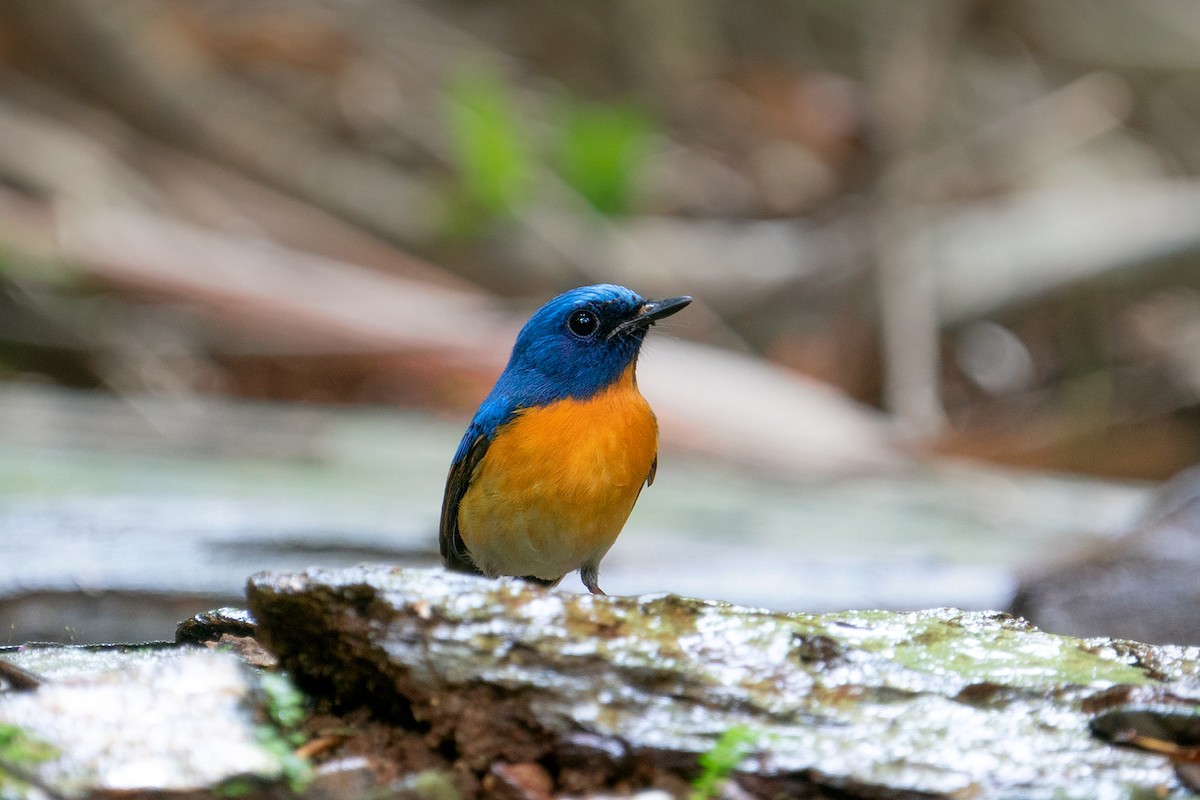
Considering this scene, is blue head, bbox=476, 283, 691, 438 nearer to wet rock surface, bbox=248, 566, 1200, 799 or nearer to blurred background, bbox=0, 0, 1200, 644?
blurred background, bbox=0, 0, 1200, 644

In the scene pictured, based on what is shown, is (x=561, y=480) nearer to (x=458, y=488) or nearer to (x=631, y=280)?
(x=458, y=488)

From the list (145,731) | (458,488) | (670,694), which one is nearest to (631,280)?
(458,488)

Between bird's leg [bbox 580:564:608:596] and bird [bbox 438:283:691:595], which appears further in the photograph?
bird's leg [bbox 580:564:608:596]

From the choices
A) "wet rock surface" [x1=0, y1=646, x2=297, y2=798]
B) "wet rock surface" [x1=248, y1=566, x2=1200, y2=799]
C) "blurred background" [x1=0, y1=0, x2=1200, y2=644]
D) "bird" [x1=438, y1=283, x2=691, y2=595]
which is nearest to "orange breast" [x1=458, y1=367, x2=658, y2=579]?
"bird" [x1=438, y1=283, x2=691, y2=595]

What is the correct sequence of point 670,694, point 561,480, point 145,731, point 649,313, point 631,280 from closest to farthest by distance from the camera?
point 145,731
point 670,694
point 561,480
point 649,313
point 631,280

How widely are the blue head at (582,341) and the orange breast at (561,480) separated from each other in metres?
0.05

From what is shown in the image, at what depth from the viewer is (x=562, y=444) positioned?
3.72 m

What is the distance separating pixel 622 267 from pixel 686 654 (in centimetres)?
865

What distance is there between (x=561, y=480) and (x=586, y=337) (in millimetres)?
455

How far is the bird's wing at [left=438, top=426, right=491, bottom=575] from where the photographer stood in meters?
3.98

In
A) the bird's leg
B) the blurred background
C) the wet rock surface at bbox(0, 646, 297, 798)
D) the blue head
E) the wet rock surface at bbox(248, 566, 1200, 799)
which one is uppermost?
the blurred background

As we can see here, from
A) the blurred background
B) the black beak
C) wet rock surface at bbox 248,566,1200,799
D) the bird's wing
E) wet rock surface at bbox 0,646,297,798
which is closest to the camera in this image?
wet rock surface at bbox 0,646,297,798

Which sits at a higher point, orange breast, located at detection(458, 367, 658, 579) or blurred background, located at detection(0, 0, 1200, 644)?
blurred background, located at detection(0, 0, 1200, 644)

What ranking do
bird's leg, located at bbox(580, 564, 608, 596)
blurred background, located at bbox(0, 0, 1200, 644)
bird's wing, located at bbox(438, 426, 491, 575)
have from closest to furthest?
1. bird's wing, located at bbox(438, 426, 491, 575)
2. bird's leg, located at bbox(580, 564, 608, 596)
3. blurred background, located at bbox(0, 0, 1200, 644)
